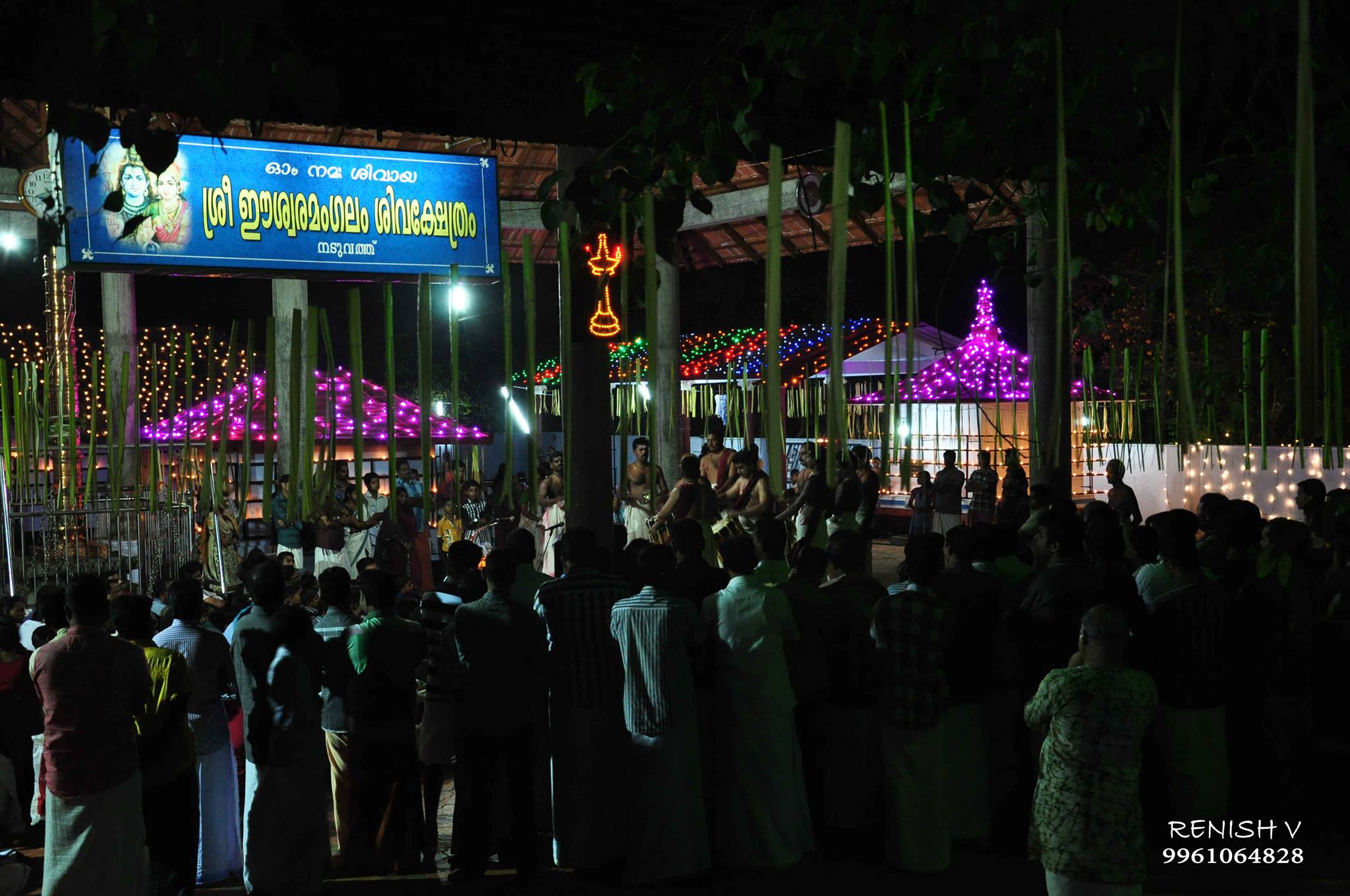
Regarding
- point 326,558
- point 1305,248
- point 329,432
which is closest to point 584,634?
point 329,432

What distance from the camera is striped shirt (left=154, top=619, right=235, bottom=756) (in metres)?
5.32

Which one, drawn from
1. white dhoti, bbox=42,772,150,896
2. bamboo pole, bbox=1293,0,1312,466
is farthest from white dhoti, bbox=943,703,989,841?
bamboo pole, bbox=1293,0,1312,466

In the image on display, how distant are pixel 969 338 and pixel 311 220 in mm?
12595

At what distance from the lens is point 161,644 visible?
17.4 feet

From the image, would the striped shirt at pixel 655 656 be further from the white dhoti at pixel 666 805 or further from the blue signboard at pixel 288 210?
the blue signboard at pixel 288 210

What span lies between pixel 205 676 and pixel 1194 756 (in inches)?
170

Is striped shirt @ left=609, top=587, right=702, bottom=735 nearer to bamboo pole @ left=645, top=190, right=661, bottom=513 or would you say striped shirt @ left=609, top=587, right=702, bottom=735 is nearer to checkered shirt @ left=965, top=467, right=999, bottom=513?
bamboo pole @ left=645, top=190, right=661, bottom=513

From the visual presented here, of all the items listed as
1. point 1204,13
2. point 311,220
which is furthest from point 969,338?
point 1204,13

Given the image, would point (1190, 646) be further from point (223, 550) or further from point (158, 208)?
point (223, 550)

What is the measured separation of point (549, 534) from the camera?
40.5 feet

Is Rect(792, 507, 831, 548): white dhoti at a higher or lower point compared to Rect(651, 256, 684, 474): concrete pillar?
lower

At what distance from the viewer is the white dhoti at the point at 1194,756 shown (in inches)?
211

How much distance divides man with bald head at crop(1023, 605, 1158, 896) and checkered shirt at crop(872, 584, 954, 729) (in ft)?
4.15

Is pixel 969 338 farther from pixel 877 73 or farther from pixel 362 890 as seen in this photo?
pixel 877 73
